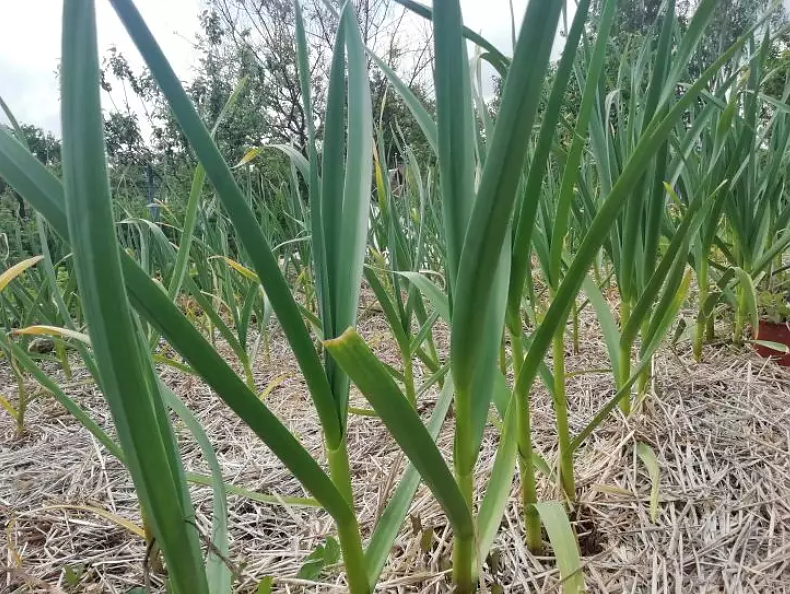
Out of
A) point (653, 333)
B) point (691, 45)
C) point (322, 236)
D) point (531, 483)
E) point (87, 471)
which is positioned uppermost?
point (691, 45)

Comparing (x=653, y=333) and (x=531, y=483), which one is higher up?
(x=653, y=333)

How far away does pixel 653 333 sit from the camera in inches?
20.7

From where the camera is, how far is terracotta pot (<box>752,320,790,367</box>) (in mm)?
879

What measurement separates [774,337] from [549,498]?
70 centimetres

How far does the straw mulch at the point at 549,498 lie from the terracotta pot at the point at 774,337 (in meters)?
0.03

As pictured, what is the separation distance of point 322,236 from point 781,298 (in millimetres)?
1028

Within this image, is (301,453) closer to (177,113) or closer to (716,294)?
(177,113)

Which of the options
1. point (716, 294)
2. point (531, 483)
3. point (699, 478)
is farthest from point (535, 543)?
point (716, 294)

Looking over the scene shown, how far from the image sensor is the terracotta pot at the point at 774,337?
0.88 m

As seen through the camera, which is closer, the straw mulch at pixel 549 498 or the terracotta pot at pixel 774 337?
the straw mulch at pixel 549 498

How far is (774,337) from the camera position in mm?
940

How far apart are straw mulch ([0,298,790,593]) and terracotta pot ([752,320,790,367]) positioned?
3 cm

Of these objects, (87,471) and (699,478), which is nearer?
(699,478)

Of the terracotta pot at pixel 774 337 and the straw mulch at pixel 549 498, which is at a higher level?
the terracotta pot at pixel 774 337
